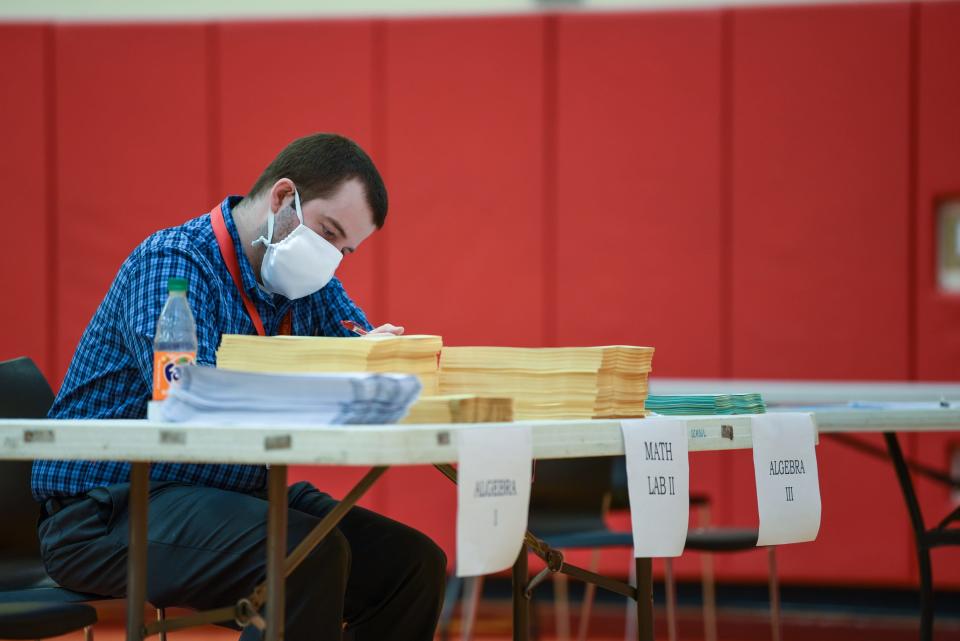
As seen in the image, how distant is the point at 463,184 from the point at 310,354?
263 centimetres

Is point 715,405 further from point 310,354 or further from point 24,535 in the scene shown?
point 24,535

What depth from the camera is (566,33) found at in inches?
144

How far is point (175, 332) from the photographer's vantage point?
4.07 ft

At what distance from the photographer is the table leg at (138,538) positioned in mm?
1142

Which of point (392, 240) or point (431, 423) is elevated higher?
point (392, 240)

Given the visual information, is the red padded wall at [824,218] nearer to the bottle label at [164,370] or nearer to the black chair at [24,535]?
the black chair at [24,535]

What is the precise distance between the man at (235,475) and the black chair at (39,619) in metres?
0.07

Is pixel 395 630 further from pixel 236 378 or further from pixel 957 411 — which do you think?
pixel 957 411

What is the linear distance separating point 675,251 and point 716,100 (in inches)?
21.7

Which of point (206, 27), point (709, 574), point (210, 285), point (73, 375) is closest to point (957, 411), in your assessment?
point (210, 285)

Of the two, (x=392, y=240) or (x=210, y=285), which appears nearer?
(x=210, y=285)

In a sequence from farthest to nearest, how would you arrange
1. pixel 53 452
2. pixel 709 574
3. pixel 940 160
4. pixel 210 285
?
pixel 940 160, pixel 709 574, pixel 210 285, pixel 53 452

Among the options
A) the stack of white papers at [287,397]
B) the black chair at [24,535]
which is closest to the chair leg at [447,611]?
the black chair at [24,535]

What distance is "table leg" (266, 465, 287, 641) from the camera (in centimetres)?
107
